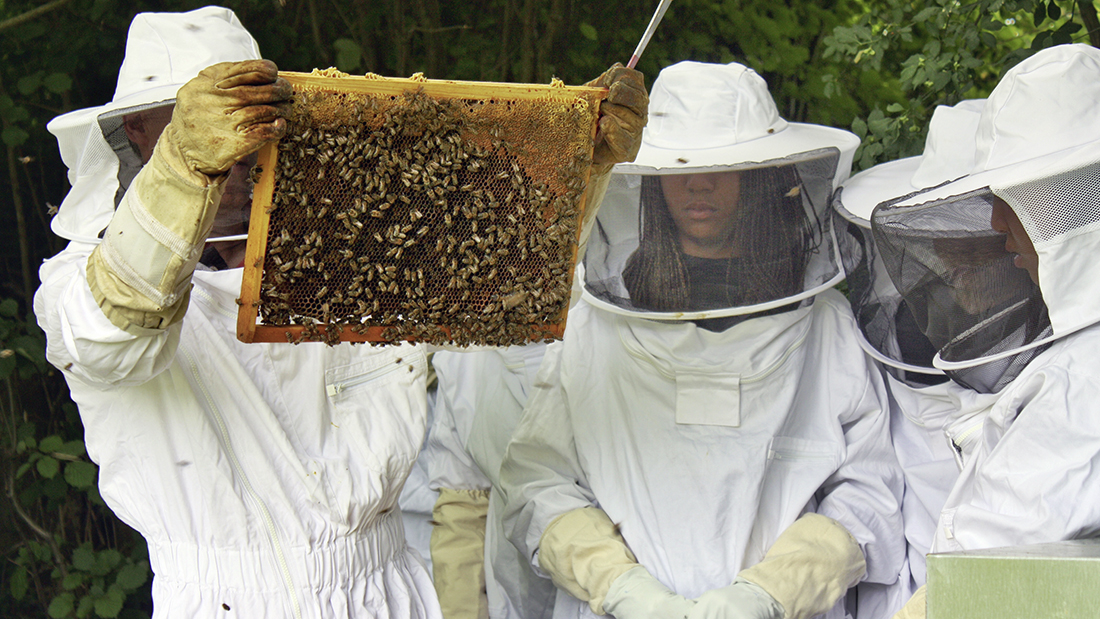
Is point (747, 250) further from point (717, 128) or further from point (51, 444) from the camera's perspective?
point (51, 444)

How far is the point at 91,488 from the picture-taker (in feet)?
11.4

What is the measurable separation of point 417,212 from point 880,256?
55.5 inches

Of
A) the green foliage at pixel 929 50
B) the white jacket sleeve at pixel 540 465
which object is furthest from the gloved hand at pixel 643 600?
the green foliage at pixel 929 50

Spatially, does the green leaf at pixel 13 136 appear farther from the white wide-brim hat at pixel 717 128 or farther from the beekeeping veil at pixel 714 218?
the white wide-brim hat at pixel 717 128

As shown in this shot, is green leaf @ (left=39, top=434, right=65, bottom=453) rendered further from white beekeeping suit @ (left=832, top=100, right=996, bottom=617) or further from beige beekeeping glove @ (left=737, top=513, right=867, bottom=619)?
white beekeeping suit @ (left=832, top=100, right=996, bottom=617)

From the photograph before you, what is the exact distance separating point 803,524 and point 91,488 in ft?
8.71

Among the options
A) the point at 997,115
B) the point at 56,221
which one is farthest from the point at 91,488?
the point at 997,115

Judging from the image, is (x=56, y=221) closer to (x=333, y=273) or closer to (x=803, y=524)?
(x=333, y=273)

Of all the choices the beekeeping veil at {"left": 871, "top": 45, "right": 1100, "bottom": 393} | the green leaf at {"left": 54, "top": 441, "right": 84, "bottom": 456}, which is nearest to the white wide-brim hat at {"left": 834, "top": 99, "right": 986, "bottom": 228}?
the beekeeping veil at {"left": 871, "top": 45, "right": 1100, "bottom": 393}

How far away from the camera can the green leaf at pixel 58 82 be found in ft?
11.0

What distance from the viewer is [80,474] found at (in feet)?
11.3

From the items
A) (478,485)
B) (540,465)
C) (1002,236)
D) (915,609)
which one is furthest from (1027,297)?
(478,485)

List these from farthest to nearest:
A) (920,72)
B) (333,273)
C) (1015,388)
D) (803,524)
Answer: (920,72) → (803,524) → (1015,388) → (333,273)

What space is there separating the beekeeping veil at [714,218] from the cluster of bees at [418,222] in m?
0.87
